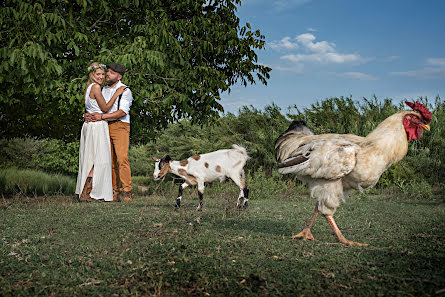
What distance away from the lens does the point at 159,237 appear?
217 inches

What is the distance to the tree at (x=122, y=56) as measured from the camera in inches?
373

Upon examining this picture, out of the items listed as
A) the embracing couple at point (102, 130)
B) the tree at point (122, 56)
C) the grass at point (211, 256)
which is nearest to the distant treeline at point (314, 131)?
the tree at point (122, 56)

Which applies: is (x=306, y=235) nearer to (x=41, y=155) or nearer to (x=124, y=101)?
(x=124, y=101)

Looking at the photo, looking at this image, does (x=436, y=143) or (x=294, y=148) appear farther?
(x=436, y=143)

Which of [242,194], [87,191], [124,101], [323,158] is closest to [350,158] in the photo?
[323,158]

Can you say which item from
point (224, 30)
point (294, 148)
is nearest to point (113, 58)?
point (224, 30)

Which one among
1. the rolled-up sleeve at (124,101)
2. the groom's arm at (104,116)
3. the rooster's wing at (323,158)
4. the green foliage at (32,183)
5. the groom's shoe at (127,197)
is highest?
the rolled-up sleeve at (124,101)

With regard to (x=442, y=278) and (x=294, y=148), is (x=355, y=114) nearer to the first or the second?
(x=294, y=148)

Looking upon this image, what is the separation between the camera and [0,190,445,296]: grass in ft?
12.0

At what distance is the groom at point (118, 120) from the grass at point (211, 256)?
7.93 ft

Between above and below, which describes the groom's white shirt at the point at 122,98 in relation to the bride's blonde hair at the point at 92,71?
below

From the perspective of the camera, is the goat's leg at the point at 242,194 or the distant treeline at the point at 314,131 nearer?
the goat's leg at the point at 242,194

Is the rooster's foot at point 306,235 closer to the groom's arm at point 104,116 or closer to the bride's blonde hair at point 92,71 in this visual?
the groom's arm at point 104,116

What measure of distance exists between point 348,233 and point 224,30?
8.20 meters
